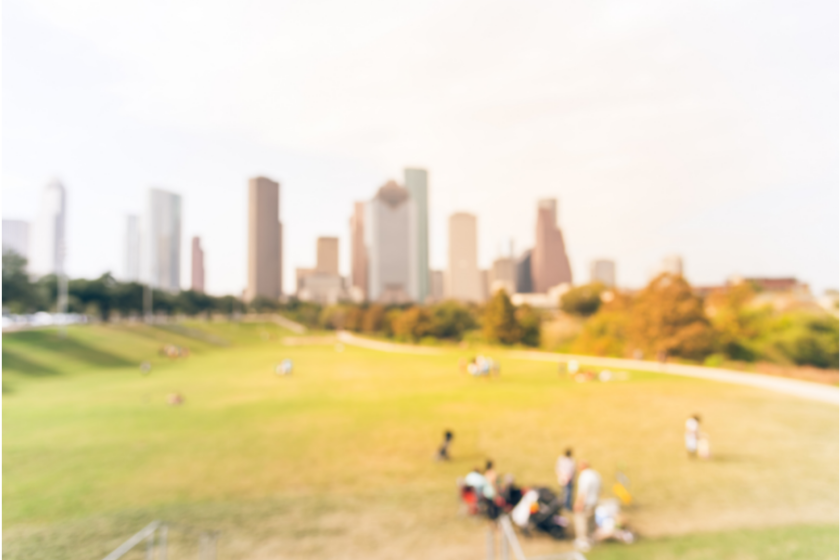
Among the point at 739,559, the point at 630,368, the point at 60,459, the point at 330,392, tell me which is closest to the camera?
the point at 739,559

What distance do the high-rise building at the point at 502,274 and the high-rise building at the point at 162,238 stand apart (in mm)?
14540

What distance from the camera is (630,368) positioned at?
1752cm

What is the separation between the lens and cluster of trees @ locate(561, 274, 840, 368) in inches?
490

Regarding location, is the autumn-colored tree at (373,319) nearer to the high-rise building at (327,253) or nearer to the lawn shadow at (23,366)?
the high-rise building at (327,253)

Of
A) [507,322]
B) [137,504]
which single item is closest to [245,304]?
Answer: [507,322]

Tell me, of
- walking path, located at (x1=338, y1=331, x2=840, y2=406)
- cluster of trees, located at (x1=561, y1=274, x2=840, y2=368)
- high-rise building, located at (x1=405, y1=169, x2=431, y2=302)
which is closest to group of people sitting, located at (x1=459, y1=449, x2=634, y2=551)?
walking path, located at (x1=338, y1=331, x2=840, y2=406)

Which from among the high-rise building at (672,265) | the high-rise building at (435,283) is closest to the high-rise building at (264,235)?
the high-rise building at (435,283)

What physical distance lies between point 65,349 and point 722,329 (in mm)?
28786

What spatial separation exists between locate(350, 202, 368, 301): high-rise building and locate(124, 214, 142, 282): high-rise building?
303 inches

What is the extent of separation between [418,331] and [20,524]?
2543cm

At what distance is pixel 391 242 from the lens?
18969mm

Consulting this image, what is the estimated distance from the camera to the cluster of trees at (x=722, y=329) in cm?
1245

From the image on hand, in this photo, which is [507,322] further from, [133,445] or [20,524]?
[20,524]

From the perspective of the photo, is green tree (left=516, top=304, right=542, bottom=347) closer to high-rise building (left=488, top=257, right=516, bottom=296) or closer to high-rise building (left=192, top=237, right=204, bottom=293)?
high-rise building (left=488, top=257, right=516, bottom=296)
